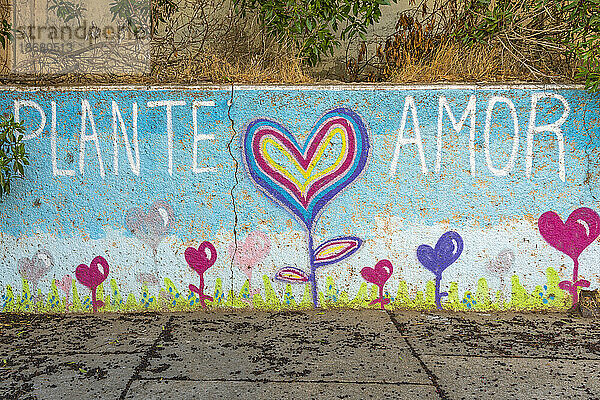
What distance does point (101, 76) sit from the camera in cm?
427

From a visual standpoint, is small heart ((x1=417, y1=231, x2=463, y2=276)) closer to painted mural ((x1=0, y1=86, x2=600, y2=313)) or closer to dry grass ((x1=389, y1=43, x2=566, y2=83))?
painted mural ((x1=0, y1=86, x2=600, y2=313))

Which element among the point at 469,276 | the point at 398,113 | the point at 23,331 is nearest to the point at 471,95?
the point at 398,113

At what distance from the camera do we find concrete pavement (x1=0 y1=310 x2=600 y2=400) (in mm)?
2836

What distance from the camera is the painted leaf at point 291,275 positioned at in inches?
159

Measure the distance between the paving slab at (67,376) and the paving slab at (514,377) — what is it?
166 centimetres

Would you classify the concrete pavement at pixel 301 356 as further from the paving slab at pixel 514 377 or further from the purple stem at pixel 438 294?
the purple stem at pixel 438 294

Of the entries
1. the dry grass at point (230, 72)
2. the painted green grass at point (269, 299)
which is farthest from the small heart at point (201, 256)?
the dry grass at point (230, 72)

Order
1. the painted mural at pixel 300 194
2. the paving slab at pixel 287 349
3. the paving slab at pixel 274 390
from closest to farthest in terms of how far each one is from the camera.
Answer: the paving slab at pixel 274 390
the paving slab at pixel 287 349
the painted mural at pixel 300 194

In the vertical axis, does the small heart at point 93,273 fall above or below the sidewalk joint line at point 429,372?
above

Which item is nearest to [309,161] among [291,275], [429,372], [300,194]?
[300,194]

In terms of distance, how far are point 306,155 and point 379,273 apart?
985 mm

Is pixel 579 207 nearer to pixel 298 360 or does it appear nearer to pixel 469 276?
pixel 469 276

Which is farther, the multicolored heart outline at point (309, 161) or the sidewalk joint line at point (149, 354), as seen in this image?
the multicolored heart outline at point (309, 161)

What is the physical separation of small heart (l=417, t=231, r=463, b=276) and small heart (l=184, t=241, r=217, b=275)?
146 cm
